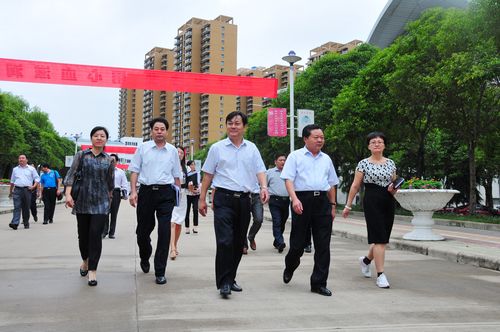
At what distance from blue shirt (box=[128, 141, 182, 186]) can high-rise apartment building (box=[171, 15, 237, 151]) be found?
10118 centimetres

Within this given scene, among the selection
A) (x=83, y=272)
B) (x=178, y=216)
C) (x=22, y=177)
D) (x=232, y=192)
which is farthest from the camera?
(x=22, y=177)

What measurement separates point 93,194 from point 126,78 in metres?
13.0

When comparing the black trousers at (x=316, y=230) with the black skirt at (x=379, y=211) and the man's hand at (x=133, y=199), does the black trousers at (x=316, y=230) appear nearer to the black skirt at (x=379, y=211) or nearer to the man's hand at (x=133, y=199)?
the black skirt at (x=379, y=211)

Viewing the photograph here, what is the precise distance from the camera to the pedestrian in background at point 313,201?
199 inches

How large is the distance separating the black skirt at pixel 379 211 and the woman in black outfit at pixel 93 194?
9.20ft

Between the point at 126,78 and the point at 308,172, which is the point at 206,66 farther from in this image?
the point at 308,172

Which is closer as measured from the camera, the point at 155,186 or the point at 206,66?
the point at 155,186

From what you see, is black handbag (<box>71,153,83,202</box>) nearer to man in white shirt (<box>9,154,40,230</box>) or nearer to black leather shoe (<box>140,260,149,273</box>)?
black leather shoe (<box>140,260,149,273</box>)

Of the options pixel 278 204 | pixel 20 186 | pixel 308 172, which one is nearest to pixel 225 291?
pixel 308 172

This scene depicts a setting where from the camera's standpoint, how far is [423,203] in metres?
9.12

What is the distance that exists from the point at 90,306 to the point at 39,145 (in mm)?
53566

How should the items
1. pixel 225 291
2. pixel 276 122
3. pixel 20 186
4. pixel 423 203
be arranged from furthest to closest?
pixel 276 122 → pixel 20 186 → pixel 423 203 → pixel 225 291

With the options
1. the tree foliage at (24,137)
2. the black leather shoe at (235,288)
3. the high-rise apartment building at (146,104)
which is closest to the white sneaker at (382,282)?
the black leather shoe at (235,288)

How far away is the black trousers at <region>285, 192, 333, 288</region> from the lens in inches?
199
